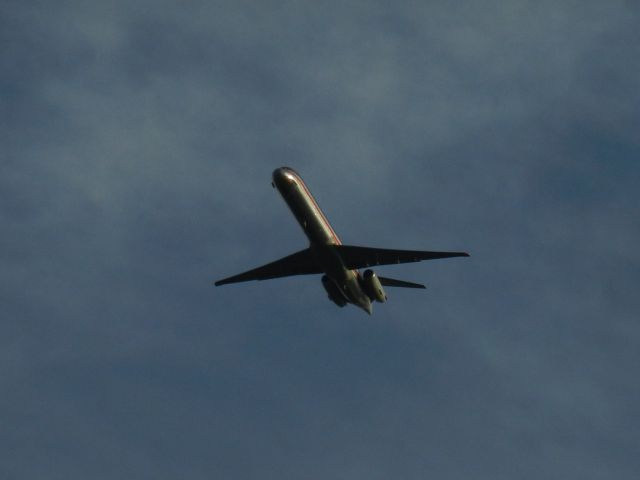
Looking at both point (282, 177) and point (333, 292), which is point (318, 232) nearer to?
point (282, 177)

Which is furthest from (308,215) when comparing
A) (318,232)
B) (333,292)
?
(333,292)

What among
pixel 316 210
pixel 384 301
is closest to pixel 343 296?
pixel 384 301

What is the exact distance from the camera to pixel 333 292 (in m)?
97.9

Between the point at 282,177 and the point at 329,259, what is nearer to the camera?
the point at 282,177

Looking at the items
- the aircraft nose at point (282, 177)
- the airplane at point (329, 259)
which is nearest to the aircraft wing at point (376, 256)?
the airplane at point (329, 259)

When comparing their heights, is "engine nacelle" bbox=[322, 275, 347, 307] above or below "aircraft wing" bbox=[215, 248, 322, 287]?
Result: below

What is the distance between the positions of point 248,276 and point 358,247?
1282cm

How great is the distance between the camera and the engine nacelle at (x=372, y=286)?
318ft

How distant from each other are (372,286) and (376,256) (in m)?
4.52

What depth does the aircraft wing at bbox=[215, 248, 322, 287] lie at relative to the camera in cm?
9569

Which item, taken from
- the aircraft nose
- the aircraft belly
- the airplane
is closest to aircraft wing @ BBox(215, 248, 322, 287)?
the airplane

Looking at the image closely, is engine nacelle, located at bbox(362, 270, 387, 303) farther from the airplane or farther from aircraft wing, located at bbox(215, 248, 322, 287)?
aircraft wing, located at bbox(215, 248, 322, 287)

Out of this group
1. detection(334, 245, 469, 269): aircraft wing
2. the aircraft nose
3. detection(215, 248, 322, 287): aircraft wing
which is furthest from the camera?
detection(215, 248, 322, 287): aircraft wing

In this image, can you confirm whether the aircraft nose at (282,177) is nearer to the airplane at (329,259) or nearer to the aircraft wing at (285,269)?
the airplane at (329,259)
